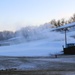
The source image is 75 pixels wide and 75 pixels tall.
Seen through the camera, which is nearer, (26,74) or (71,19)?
(26,74)

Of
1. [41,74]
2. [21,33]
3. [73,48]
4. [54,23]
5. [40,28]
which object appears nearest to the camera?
[41,74]

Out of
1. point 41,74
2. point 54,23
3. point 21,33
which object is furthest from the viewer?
point 54,23

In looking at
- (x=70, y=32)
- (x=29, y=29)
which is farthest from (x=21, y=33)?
(x=70, y=32)

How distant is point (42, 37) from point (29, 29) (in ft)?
15.0

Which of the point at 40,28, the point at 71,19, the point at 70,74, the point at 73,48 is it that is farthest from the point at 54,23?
the point at 70,74

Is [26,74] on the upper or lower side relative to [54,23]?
lower

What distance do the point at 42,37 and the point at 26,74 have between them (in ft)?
164

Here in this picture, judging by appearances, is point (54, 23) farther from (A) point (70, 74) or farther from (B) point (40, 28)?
(A) point (70, 74)

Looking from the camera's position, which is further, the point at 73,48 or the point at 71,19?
the point at 71,19

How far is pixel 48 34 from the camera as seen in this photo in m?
63.8

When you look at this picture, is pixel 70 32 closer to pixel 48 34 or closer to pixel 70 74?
pixel 48 34

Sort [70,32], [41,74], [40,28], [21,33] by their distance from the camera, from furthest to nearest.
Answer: [40,28], [21,33], [70,32], [41,74]

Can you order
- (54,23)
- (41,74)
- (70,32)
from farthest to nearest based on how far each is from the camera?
(54,23)
(70,32)
(41,74)

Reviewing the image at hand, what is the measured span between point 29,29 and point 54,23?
125 feet
